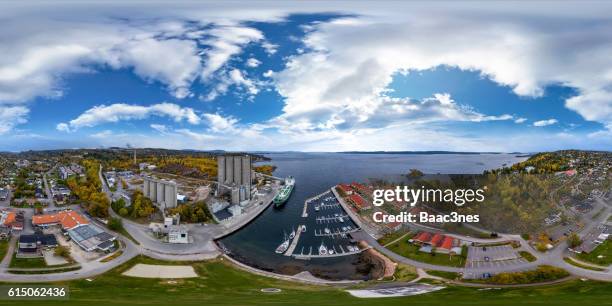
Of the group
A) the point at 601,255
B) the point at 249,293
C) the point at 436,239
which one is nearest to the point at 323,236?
the point at 436,239

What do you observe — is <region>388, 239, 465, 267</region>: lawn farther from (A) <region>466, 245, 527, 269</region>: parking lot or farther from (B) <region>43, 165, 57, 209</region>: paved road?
(B) <region>43, 165, 57, 209</region>: paved road

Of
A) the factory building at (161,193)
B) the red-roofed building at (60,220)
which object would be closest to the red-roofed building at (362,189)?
the factory building at (161,193)

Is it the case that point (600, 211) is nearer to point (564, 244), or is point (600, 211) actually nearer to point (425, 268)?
point (564, 244)

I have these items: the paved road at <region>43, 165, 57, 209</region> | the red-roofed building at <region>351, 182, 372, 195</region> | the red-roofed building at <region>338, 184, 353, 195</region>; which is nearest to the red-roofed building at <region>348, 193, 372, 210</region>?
the red-roofed building at <region>351, 182, 372, 195</region>

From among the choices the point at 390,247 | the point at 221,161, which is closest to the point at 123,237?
the point at 390,247

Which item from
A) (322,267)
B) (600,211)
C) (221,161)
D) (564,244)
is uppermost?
(221,161)
